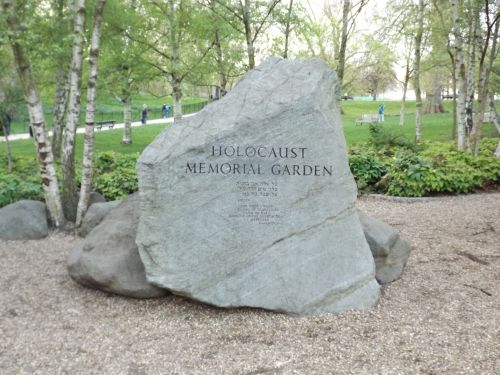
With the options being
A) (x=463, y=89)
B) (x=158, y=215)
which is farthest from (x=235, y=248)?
(x=463, y=89)

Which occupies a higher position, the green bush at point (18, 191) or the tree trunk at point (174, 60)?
the tree trunk at point (174, 60)

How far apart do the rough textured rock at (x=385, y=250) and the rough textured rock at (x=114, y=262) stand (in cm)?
255

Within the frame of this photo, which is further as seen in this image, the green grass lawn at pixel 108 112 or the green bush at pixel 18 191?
the green grass lawn at pixel 108 112

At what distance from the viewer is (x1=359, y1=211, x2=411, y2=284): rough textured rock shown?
226 inches

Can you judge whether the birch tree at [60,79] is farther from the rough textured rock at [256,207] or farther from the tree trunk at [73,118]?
the rough textured rock at [256,207]

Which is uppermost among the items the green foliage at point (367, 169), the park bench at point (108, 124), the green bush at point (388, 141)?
the park bench at point (108, 124)

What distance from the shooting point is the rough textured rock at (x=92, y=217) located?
7.78m

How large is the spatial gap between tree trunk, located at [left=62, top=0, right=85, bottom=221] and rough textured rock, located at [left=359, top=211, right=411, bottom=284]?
4883 mm

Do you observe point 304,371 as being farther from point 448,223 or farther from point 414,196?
point 414,196

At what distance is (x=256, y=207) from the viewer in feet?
16.3

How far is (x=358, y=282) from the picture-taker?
514cm

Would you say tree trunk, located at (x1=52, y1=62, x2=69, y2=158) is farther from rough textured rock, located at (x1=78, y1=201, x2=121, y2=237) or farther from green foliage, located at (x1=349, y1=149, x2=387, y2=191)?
green foliage, located at (x1=349, y1=149, x2=387, y2=191)

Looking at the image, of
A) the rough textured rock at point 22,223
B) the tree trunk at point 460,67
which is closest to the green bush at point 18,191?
the rough textured rock at point 22,223

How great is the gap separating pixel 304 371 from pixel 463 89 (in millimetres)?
10409
